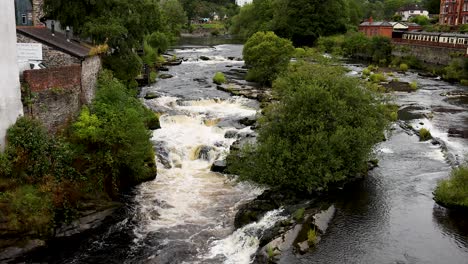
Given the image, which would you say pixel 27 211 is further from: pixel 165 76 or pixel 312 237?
pixel 165 76

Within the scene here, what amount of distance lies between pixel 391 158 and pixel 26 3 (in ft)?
79.9

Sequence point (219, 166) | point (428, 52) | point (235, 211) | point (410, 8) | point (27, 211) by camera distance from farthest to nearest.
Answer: point (410, 8), point (428, 52), point (219, 166), point (235, 211), point (27, 211)

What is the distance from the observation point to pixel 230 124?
34406mm

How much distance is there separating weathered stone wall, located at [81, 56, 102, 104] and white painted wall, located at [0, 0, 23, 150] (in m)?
5.36

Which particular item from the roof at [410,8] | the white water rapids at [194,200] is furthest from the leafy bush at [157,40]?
the roof at [410,8]

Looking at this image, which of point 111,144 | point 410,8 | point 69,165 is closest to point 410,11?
point 410,8

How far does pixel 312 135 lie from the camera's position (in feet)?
70.1

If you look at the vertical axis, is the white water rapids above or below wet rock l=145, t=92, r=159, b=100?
below

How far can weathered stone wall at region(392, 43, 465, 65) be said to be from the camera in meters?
62.8

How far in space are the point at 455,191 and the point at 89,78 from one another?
765 inches

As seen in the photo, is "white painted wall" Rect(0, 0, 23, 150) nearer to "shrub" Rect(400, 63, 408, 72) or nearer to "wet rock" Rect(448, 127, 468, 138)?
"wet rock" Rect(448, 127, 468, 138)

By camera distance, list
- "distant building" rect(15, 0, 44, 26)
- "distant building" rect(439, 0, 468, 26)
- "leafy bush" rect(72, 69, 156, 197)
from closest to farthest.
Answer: "leafy bush" rect(72, 69, 156, 197) < "distant building" rect(15, 0, 44, 26) < "distant building" rect(439, 0, 468, 26)

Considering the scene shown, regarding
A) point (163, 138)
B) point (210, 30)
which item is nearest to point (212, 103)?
point (163, 138)

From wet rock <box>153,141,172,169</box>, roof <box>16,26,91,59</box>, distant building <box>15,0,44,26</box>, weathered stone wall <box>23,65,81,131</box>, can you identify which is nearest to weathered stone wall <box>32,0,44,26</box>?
distant building <box>15,0,44,26</box>
